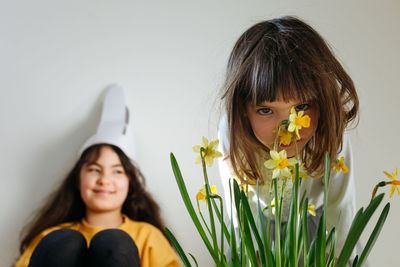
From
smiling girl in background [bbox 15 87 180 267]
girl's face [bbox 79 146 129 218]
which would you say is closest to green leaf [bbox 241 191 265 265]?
smiling girl in background [bbox 15 87 180 267]

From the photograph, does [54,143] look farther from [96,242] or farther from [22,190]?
[96,242]

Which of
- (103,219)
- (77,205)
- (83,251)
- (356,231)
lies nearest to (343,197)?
(356,231)

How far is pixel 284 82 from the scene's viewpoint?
2.11 feet

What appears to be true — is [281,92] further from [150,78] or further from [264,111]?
[150,78]

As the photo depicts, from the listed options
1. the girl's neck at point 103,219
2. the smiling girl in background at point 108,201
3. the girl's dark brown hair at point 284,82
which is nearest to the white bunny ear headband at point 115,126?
the smiling girl in background at point 108,201

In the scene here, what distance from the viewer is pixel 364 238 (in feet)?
4.70

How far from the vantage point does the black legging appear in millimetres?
977

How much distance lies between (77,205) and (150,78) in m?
0.44

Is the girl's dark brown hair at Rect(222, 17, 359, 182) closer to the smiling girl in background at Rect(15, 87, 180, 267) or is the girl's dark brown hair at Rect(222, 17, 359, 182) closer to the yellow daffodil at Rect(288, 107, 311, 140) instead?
the yellow daffodil at Rect(288, 107, 311, 140)

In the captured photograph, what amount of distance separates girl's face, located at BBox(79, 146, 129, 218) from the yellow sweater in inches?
2.2

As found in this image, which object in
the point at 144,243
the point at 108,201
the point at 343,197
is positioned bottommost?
the point at 144,243

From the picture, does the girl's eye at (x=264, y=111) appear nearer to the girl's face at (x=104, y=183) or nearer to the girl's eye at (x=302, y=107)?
the girl's eye at (x=302, y=107)

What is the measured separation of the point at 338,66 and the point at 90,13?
945 millimetres

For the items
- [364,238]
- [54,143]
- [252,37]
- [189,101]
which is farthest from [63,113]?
[364,238]
